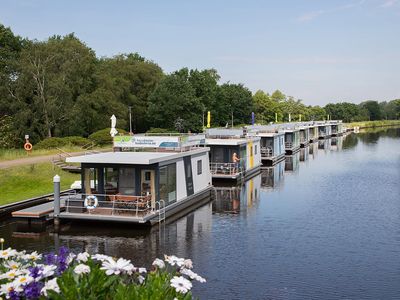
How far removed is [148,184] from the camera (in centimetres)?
2656

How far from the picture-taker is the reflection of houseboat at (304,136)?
86469 mm

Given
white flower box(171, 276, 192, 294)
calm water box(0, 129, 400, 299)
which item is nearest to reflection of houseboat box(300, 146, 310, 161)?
calm water box(0, 129, 400, 299)

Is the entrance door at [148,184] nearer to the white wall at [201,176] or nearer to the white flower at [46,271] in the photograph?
the white wall at [201,176]

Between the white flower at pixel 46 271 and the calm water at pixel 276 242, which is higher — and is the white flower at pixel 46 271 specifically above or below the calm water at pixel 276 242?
above

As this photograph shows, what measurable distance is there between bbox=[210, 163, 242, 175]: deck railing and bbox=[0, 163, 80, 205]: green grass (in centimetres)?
1186

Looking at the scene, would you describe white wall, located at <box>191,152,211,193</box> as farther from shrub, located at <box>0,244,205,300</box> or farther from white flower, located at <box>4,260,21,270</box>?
shrub, located at <box>0,244,205,300</box>

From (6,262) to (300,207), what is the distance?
25.4 metres

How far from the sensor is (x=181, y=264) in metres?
8.48

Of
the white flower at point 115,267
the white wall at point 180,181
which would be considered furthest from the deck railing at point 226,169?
the white flower at point 115,267

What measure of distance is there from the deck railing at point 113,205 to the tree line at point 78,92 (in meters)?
38.6

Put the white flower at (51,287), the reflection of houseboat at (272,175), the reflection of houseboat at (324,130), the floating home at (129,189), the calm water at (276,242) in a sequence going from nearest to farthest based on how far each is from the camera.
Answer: the white flower at (51,287)
the calm water at (276,242)
the floating home at (129,189)
the reflection of houseboat at (272,175)
the reflection of houseboat at (324,130)

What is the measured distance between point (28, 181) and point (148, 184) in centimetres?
1337

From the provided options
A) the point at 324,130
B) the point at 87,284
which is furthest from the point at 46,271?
the point at 324,130

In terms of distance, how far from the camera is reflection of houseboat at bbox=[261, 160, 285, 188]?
43.2 meters
